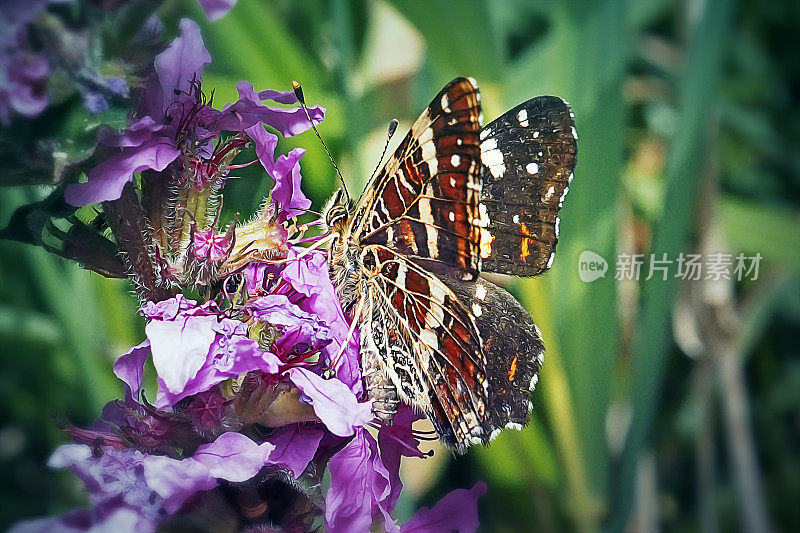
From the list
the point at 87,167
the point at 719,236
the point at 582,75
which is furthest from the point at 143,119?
the point at 719,236

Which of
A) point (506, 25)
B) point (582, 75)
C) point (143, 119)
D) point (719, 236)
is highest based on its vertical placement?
point (506, 25)

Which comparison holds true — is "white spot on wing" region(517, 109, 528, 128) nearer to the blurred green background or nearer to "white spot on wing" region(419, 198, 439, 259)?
"white spot on wing" region(419, 198, 439, 259)

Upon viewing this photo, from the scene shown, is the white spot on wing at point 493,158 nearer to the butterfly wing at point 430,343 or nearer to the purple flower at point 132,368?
the butterfly wing at point 430,343

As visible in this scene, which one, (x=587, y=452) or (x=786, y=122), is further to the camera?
(x=786, y=122)

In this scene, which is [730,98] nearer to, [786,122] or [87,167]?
[786,122]

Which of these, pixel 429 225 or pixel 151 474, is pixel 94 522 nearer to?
pixel 151 474

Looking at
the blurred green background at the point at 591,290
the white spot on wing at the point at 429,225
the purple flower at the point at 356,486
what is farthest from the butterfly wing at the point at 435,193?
the blurred green background at the point at 591,290
